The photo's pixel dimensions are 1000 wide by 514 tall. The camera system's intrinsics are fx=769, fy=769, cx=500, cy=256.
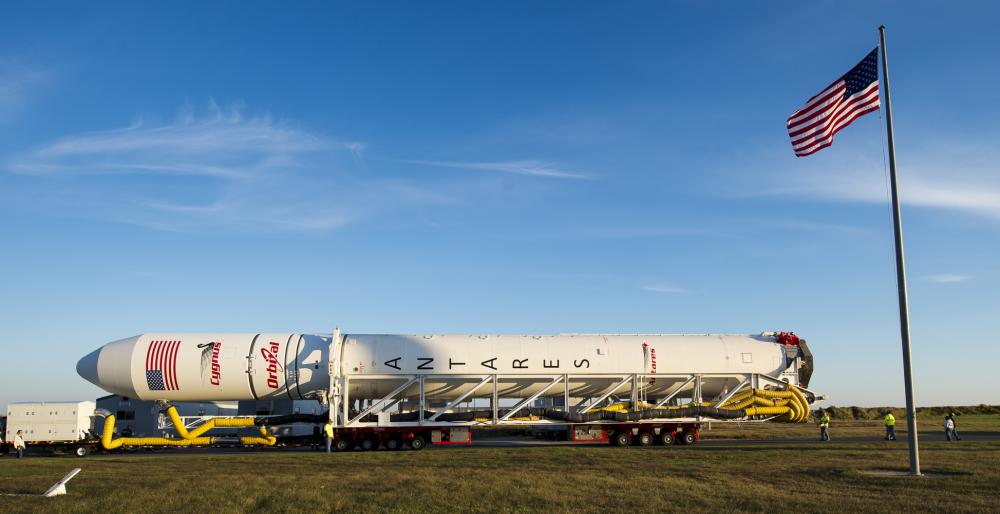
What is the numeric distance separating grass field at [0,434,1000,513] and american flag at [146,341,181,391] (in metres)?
5.14

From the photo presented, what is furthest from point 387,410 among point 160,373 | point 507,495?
point 507,495

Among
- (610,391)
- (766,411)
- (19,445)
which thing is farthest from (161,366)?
(766,411)

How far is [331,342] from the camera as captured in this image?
103 ft

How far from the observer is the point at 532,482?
1683cm

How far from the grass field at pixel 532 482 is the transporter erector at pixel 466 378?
5186 millimetres

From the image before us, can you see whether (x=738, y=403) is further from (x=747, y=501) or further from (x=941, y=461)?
(x=747, y=501)

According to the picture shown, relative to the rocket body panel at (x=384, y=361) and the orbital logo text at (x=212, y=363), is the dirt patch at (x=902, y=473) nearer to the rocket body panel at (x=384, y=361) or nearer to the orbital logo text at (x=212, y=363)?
the rocket body panel at (x=384, y=361)

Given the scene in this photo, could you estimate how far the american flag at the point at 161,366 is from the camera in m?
30.2

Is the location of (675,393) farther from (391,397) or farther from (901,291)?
(901,291)

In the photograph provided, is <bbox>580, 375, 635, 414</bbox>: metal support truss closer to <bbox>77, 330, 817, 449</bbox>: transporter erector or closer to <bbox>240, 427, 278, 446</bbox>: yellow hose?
<bbox>77, 330, 817, 449</bbox>: transporter erector

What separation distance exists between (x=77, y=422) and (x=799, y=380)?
1205 inches

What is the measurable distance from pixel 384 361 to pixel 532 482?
15.4 meters

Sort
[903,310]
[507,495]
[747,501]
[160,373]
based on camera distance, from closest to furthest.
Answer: [747,501]
[507,495]
[903,310]
[160,373]

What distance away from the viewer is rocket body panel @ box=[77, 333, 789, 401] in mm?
30328
